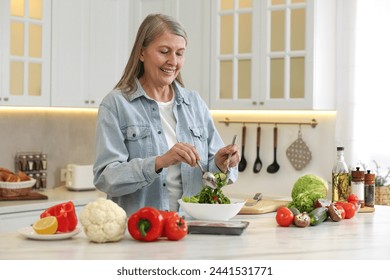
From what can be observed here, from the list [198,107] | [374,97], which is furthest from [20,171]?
[374,97]

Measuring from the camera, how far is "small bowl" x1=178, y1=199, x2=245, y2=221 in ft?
8.36

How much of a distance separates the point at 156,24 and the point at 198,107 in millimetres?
453

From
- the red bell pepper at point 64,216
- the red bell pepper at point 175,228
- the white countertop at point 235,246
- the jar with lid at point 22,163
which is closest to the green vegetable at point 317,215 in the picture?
the white countertop at point 235,246

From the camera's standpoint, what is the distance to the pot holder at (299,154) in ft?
16.4

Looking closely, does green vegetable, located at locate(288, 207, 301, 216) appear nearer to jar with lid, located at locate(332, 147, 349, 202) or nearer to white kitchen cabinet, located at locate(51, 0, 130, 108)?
jar with lid, located at locate(332, 147, 349, 202)

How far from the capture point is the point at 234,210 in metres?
2.58

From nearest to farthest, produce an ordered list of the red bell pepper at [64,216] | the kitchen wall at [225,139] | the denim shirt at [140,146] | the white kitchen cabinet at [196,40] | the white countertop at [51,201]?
the red bell pepper at [64,216] → the denim shirt at [140,146] → the white countertop at [51,201] → the kitchen wall at [225,139] → the white kitchen cabinet at [196,40]

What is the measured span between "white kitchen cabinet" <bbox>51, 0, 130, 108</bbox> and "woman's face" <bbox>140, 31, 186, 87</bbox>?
6.47 ft

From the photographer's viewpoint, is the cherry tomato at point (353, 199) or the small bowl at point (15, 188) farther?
the small bowl at point (15, 188)

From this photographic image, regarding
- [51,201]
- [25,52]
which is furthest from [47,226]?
[25,52]

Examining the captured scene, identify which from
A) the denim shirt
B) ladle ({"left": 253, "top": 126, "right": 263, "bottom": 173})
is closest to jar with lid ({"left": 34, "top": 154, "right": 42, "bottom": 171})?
ladle ({"left": 253, "top": 126, "right": 263, "bottom": 173})

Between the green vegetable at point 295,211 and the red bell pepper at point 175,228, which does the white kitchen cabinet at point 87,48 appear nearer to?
the green vegetable at point 295,211

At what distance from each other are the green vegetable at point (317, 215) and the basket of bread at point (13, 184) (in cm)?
235

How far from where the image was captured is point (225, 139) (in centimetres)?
541
